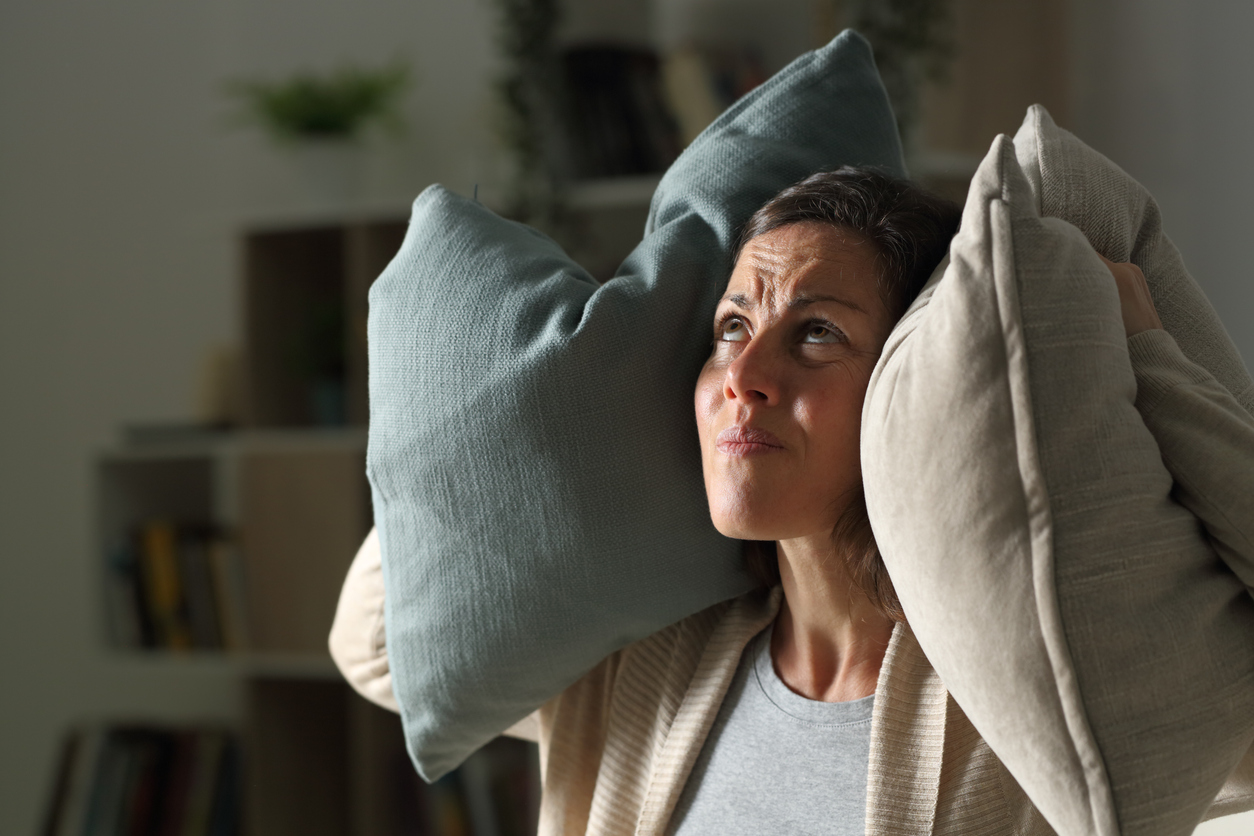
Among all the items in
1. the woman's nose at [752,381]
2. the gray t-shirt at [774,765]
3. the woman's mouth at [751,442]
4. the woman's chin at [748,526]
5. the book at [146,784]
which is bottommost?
the book at [146,784]

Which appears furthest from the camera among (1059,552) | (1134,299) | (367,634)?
(367,634)

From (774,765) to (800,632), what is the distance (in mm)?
→ 109

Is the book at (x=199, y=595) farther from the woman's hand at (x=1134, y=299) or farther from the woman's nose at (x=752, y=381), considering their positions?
the woman's hand at (x=1134, y=299)

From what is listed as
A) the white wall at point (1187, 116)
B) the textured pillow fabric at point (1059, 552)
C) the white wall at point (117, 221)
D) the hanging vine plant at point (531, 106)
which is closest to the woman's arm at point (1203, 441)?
the textured pillow fabric at point (1059, 552)

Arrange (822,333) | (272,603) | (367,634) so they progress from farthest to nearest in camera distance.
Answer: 1. (272,603)
2. (367,634)
3. (822,333)

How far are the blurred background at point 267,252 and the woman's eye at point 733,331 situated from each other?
127cm

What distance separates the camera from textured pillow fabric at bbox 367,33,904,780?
0.81 m

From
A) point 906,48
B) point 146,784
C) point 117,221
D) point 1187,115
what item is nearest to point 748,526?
point 906,48

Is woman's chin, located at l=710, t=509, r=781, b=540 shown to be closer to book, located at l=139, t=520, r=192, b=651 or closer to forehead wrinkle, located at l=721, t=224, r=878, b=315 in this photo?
forehead wrinkle, located at l=721, t=224, r=878, b=315

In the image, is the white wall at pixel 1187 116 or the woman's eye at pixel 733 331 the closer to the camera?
the woman's eye at pixel 733 331

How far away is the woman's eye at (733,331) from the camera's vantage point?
82cm

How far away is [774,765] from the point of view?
2.82ft

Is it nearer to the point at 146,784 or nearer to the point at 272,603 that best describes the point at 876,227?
the point at 272,603

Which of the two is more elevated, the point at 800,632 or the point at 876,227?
the point at 876,227
